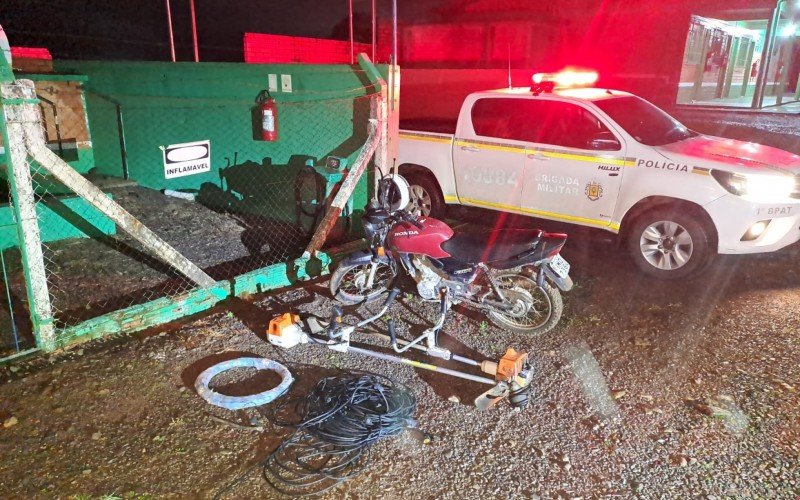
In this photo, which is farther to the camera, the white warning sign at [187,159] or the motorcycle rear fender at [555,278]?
the white warning sign at [187,159]

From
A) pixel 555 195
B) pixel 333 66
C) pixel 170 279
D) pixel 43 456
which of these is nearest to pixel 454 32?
pixel 333 66

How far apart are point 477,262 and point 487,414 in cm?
125

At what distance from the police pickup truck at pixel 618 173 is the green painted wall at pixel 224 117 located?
1.36 meters

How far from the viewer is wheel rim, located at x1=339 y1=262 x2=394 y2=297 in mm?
5734

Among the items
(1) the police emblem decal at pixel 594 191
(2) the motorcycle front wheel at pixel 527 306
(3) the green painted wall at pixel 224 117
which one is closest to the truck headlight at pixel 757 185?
(1) the police emblem decal at pixel 594 191

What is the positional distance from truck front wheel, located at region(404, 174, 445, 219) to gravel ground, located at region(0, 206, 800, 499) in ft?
8.60

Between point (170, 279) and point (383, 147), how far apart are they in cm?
272

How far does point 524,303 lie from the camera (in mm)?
5078

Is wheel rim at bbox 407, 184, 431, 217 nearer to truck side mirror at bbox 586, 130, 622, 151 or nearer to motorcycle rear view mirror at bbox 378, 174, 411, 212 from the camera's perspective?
truck side mirror at bbox 586, 130, 622, 151

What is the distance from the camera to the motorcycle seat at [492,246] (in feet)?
15.8

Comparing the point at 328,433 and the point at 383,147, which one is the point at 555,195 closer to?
the point at 383,147

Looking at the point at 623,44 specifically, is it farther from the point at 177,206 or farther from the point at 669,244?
the point at 177,206

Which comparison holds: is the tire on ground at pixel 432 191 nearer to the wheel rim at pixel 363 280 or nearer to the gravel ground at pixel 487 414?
the wheel rim at pixel 363 280

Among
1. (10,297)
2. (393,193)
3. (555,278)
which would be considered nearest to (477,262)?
(555,278)
